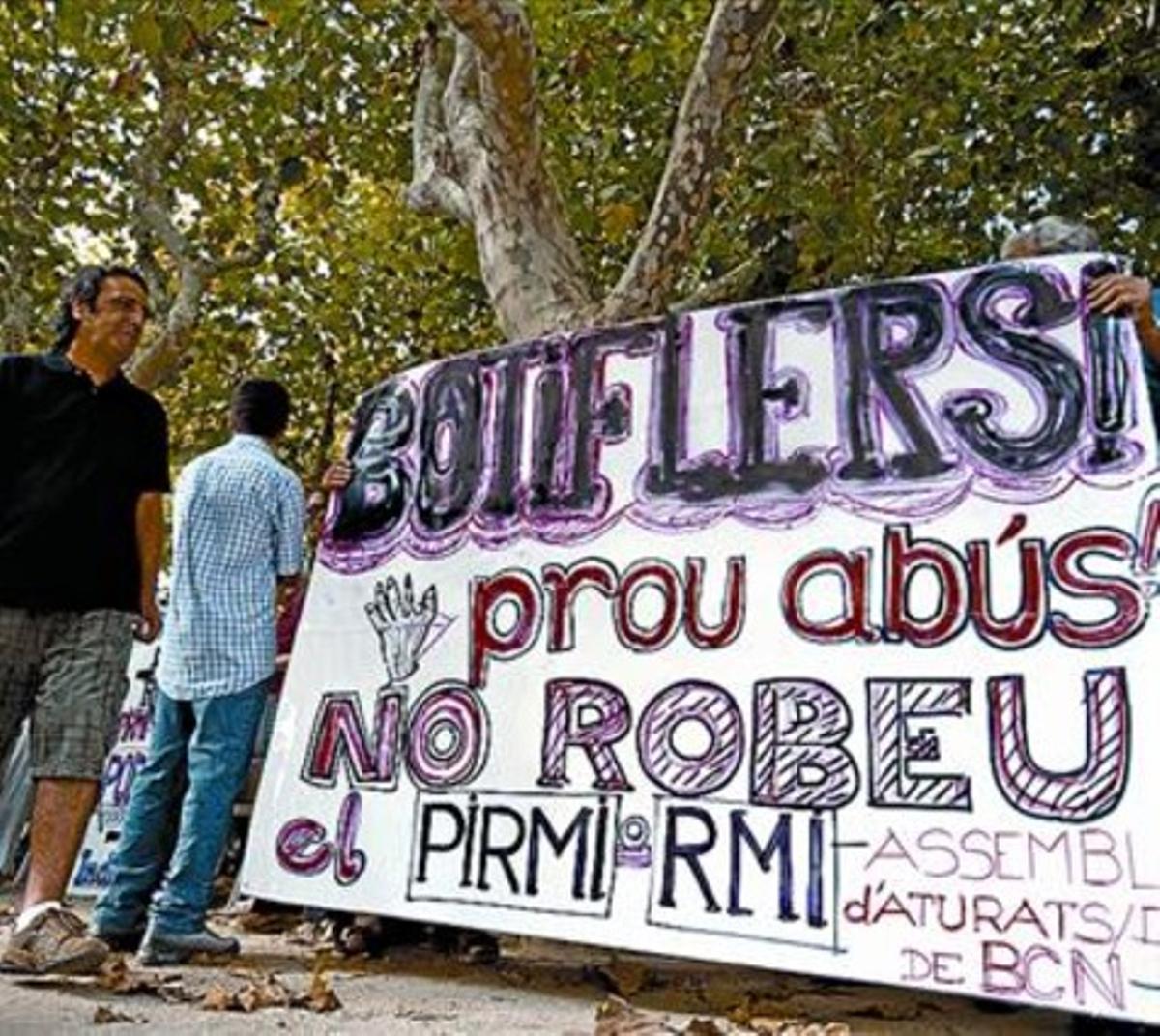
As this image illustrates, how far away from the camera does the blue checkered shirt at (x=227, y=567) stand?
159 inches

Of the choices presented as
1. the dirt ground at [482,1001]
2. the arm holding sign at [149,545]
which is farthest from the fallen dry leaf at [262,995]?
the arm holding sign at [149,545]

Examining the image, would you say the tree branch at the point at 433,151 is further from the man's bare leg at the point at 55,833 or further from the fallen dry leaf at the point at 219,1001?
the fallen dry leaf at the point at 219,1001

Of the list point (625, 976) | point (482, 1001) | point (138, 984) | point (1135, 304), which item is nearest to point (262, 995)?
point (138, 984)

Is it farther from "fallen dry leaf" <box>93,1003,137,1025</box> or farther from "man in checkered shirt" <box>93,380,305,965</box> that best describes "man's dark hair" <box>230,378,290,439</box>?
"fallen dry leaf" <box>93,1003,137,1025</box>

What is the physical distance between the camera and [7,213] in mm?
8805

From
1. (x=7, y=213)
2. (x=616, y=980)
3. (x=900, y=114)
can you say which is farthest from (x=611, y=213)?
(x=616, y=980)

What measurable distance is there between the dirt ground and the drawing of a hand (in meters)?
0.79

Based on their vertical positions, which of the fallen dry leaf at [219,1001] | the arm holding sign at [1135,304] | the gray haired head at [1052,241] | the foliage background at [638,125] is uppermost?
the foliage background at [638,125]

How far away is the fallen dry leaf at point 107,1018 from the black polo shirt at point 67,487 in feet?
3.43

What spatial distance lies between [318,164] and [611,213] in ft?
7.72

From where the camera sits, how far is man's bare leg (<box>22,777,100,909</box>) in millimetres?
3527

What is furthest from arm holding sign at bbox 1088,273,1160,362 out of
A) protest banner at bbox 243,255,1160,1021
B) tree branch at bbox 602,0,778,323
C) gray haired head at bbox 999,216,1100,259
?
tree branch at bbox 602,0,778,323

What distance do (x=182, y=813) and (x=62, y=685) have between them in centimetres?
66

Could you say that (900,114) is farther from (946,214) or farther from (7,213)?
(7,213)
